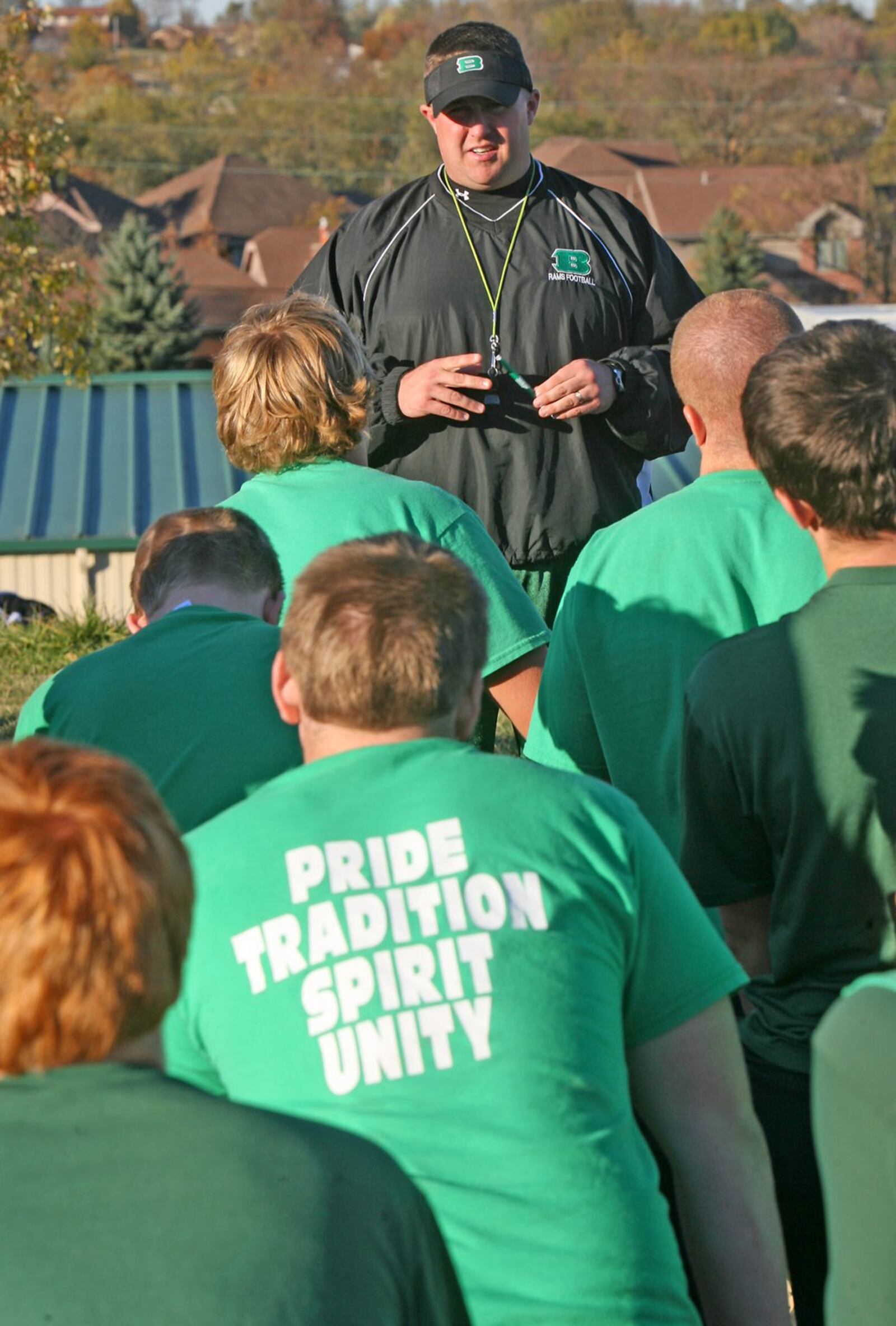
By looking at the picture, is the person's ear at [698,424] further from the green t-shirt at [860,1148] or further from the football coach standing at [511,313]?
the green t-shirt at [860,1148]

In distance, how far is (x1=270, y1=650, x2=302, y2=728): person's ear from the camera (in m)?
2.30

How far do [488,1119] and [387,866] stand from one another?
1.05ft

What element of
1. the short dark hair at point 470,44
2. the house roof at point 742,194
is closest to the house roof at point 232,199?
the house roof at point 742,194

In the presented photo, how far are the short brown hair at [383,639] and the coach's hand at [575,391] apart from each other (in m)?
1.96

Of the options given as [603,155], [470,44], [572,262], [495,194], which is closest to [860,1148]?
[572,262]

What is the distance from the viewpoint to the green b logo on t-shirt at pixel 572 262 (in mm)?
4387

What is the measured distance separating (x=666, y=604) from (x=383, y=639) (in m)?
1.00

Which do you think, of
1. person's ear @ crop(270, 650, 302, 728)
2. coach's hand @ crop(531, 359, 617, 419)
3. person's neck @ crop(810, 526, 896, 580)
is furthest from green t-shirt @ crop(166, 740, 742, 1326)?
coach's hand @ crop(531, 359, 617, 419)

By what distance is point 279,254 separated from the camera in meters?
71.2

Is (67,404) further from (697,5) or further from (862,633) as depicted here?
(697,5)

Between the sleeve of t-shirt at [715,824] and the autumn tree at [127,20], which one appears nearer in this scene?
the sleeve of t-shirt at [715,824]

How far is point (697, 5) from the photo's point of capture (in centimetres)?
11319

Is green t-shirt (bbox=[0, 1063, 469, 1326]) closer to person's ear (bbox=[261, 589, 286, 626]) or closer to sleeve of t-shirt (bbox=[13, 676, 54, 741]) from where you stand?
sleeve of t-shirt (bbox=[13, 676, 54, 741])

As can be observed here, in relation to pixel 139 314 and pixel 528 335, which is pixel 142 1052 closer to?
pixel 528 335
